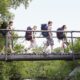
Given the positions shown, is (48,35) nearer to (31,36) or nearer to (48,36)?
(48,36)

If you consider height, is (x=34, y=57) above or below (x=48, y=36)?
below

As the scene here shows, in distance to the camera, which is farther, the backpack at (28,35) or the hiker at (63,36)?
the hiker at (63,36)

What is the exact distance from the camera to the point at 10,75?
30.7 m

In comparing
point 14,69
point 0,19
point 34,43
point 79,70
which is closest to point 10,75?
point 14,69

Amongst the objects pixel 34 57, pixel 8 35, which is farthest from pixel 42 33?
pixel 8 35

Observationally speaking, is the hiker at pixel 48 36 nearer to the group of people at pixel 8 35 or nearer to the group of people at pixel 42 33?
the group of people at pixel 42 33

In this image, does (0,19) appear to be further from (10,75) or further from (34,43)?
(34,43)

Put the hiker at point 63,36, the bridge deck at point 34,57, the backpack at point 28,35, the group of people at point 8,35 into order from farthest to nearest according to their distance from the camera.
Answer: the hiker at point 63,36
the backpack at point 28,35
the group of people at point 8,35
the bridge deck at point 34,57

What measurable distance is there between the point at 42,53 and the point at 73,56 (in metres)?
1.34

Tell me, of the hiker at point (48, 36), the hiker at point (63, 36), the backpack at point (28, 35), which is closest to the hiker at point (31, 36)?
the backpack at point (28, 35)

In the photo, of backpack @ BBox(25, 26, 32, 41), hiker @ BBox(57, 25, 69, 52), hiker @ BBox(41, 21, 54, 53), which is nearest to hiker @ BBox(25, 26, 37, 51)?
backpack @ BBox(25, 26, 32, 41)

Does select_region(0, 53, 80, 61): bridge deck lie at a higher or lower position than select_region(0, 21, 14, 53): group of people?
lower

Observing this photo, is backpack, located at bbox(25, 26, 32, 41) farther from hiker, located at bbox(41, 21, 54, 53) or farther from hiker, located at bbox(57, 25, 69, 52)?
hiker, located at bbox(57, 25, 69, 52)

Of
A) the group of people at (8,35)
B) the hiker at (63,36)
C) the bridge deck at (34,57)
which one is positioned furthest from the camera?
the hiker at (63,36)
